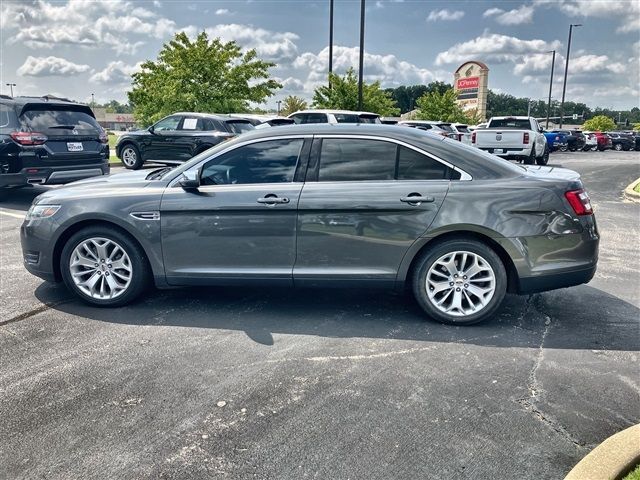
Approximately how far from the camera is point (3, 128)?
9648mm

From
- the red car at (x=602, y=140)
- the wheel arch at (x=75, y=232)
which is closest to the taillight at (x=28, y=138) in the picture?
the wheel arch at (x=75, y=232)

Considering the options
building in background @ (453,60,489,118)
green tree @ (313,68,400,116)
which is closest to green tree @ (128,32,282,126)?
green tree @ (313,68,400,116)

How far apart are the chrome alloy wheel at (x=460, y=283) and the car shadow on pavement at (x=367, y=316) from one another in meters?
0.18

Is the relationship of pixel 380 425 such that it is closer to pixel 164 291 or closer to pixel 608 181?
pixel 164 291

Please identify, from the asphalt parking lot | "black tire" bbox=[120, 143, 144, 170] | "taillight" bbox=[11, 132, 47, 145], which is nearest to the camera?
the asphalt parking lot

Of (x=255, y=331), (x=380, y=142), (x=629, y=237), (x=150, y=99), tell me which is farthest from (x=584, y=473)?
(x=150, y=99)

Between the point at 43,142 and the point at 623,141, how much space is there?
146 ft

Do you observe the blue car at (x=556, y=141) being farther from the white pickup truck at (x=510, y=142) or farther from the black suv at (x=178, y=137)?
the black suv at (x=178, y=137)

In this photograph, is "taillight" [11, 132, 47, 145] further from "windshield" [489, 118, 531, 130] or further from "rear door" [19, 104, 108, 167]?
"windshield" [489, 118, 531, 130]

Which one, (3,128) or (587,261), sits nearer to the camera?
(587,261)

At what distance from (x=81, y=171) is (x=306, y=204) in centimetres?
740

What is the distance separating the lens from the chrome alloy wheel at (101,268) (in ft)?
16.0

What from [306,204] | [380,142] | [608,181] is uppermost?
[380,142]

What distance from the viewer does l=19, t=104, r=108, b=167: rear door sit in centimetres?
982
